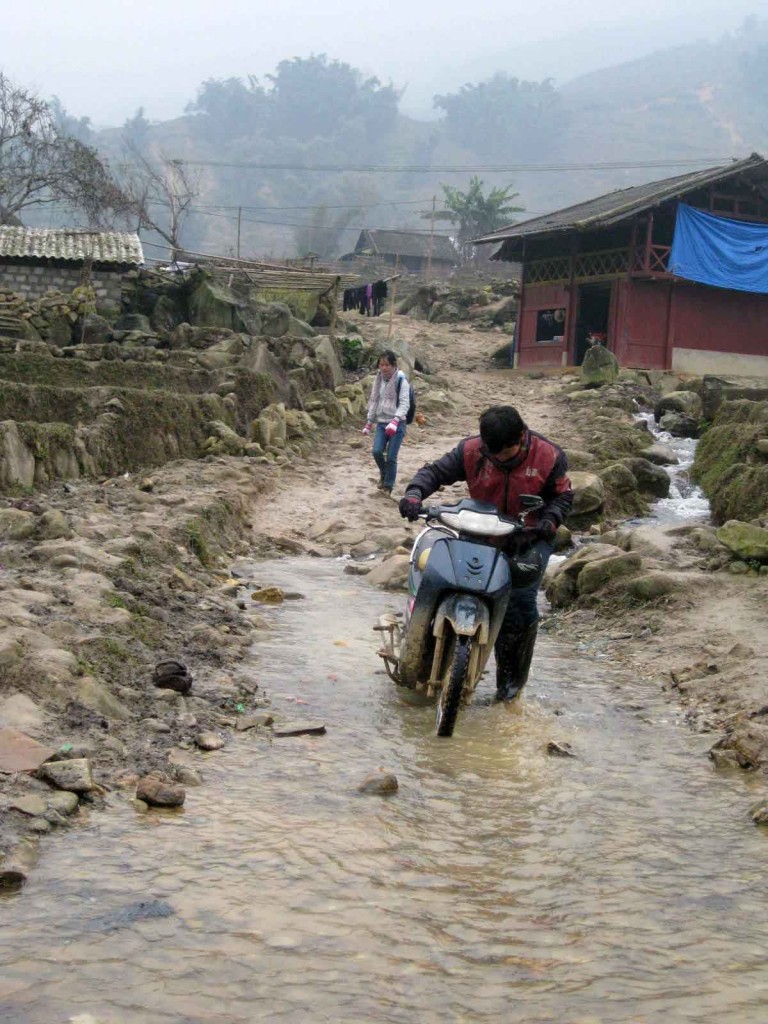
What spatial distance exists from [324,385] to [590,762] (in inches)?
573

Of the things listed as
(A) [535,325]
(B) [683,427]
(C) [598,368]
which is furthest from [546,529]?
(A) [535,325]

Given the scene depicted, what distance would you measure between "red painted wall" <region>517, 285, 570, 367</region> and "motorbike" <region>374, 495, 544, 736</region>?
22.5m

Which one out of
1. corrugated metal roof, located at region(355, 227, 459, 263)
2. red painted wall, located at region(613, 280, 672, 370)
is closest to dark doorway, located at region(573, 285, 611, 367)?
red painted wall, located at region(613, 280, 672, 370)

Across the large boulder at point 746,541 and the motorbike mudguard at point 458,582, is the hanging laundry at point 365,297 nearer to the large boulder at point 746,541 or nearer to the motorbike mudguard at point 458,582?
the large boulder at point 746,541

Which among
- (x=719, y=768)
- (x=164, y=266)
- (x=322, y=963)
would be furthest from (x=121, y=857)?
(x=164, y=266)

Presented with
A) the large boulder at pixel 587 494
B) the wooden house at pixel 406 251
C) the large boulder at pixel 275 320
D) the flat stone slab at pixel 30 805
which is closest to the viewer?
the flat stone slab at pixel 30 805

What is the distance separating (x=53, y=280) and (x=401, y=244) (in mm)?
31423

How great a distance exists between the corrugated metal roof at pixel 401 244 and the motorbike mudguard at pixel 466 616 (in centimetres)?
4755

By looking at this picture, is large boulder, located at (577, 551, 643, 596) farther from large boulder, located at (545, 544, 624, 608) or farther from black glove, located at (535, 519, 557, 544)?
black glove, located at (535, 519, 557, 544)

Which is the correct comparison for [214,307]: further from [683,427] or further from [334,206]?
[334,206]

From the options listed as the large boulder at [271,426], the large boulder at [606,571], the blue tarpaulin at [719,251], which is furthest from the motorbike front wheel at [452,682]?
the blue tarpaulin at [719,251]

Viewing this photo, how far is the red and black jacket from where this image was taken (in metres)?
5.30

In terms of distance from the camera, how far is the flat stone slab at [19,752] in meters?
3.71

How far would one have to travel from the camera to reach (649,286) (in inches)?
993
